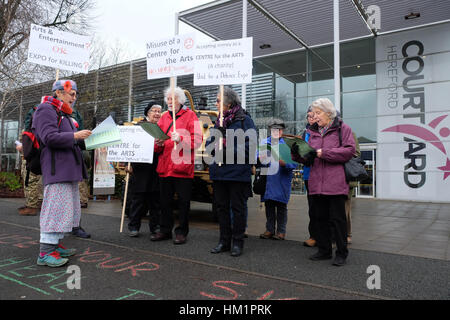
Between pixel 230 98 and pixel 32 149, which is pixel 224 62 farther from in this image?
pixel 32 149

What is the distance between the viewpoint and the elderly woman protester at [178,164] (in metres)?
4.41

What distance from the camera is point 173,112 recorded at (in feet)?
14.6

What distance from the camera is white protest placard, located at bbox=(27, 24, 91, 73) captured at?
4430mm

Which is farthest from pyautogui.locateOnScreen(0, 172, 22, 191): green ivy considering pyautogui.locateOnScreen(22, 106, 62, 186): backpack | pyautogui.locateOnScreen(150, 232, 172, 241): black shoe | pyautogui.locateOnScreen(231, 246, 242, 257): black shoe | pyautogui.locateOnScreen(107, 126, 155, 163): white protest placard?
pyautogui.locateOnScreen(231, 246, 242, 257): black shoe

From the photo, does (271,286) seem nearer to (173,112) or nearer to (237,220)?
(237,220)

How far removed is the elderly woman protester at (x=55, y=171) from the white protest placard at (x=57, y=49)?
1073mm

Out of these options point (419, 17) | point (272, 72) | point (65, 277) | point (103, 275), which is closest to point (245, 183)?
point (103, 275)

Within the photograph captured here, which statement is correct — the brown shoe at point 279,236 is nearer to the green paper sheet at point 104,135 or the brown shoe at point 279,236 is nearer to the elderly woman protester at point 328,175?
the elderly woman protester at point 328,175

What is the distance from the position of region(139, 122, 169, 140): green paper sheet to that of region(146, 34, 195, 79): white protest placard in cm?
86

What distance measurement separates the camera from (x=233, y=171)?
3.98m

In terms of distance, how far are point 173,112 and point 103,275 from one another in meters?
2.22

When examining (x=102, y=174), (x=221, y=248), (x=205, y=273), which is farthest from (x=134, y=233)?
(x=102, y=174)

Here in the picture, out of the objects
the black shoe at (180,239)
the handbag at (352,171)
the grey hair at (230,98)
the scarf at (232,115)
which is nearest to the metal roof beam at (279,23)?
the grey hair at (230,98)
